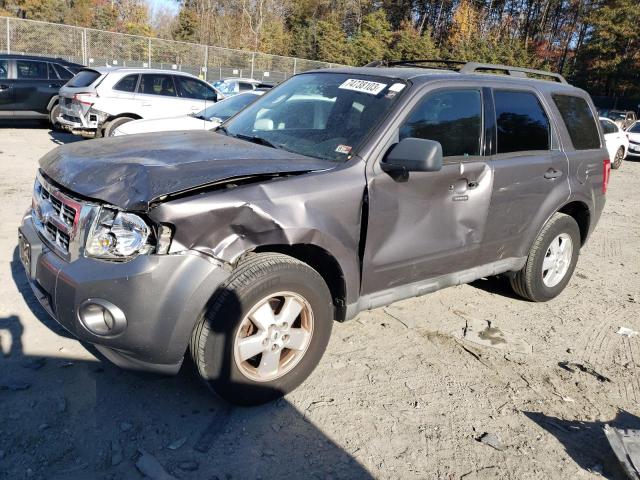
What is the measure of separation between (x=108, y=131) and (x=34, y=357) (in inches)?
322

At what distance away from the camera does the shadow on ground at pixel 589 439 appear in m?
2.89

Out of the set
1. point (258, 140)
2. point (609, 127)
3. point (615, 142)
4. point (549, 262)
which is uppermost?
point (258, 140)

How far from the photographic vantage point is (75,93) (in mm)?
10984

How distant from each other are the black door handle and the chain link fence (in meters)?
22.0

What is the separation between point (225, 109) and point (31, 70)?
731 centimetres

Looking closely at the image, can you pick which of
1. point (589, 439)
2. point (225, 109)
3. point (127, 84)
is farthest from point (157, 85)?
point (589, 439)

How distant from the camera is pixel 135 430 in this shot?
2.86 metres

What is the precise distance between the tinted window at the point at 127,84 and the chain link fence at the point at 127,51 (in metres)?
13.1

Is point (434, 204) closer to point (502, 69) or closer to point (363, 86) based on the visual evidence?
point (363, 86)

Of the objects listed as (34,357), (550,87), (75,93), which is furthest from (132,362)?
(75,93)

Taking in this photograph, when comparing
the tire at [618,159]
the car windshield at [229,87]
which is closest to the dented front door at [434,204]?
the tire at [618,159]

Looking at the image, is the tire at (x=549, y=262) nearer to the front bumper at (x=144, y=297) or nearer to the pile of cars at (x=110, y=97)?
the front bumper at (x=144, y=297)

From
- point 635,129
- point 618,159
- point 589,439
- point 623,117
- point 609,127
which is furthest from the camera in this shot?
point 623,117

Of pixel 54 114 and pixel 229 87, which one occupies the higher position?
pixel 229 87
